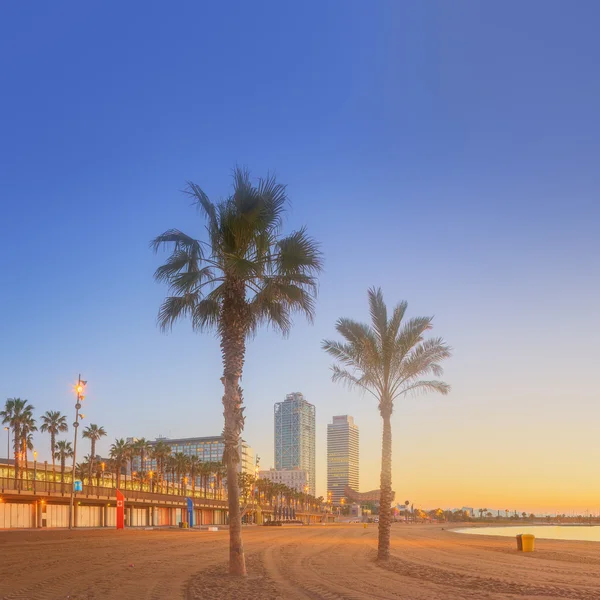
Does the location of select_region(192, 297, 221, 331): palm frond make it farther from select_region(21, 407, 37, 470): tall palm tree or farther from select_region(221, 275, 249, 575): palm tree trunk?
select_region(21, 407, 37, 470): tall palm tree

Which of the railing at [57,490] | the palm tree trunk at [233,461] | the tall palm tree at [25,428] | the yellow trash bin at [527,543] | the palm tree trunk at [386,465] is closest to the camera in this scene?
the palm tree trunk at [233,461]

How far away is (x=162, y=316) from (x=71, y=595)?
24.5 feet

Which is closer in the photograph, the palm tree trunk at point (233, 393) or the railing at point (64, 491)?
the palm tree trunk at point (233, 393)

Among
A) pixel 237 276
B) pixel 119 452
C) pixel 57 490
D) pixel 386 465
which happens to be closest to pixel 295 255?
pixel 237 276

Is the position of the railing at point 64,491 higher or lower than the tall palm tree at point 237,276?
lower

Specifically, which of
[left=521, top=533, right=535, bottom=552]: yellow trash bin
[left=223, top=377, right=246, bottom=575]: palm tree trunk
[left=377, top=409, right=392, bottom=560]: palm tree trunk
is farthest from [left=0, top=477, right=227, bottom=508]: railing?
[left=223, top=377, right=246, bottom=575]: palm tree trunk

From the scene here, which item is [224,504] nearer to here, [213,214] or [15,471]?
[15,471]

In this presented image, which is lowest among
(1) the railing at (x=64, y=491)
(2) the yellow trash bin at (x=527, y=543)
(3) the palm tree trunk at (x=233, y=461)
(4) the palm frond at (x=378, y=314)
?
(1) the railing at (x=64, y=491)

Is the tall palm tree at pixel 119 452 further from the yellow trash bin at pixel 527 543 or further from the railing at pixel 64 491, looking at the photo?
the yellow trash bin at pixel 527 543

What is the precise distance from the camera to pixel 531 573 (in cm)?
2030

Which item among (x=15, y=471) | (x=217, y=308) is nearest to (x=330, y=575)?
(x=217, y=308)

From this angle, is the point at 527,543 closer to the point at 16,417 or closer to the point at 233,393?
the point at 233,393

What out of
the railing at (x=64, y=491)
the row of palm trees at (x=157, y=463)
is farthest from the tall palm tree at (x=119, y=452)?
the railing at (x=64, y=491)

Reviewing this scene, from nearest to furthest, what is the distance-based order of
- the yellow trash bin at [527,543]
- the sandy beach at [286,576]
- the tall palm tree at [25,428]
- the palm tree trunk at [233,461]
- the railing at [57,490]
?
the sandy beach at [286,576] → the palm tree trunk at [233,461] → the yellow trash bin at [527,543] → the railing at [57,490] → the tall palm tree at [25,428]
